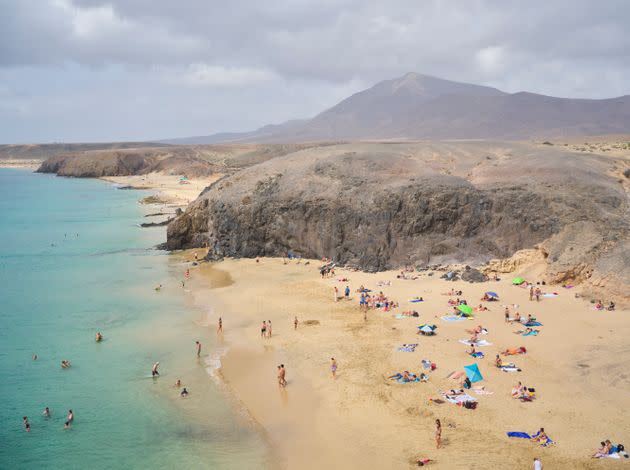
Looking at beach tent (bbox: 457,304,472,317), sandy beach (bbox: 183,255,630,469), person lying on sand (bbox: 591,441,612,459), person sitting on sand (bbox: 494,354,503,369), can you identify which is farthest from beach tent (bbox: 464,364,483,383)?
beach tent (bbox: 457,304,472,317)

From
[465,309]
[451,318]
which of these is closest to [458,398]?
[451,318]

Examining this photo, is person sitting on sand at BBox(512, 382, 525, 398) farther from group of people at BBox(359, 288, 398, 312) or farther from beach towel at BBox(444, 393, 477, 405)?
group of people at BBox(359, 288, 398, 312)

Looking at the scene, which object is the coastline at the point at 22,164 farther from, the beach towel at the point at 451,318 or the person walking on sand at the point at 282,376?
the person walking on sand at the point at 282,376

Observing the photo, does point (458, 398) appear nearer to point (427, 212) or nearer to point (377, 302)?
point (377, 302)

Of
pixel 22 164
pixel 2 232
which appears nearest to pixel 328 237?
pixel 2 232

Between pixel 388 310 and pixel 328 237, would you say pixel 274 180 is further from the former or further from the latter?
pixel 388 310

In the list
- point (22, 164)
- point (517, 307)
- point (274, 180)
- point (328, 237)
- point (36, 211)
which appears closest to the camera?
point (517, 307)
